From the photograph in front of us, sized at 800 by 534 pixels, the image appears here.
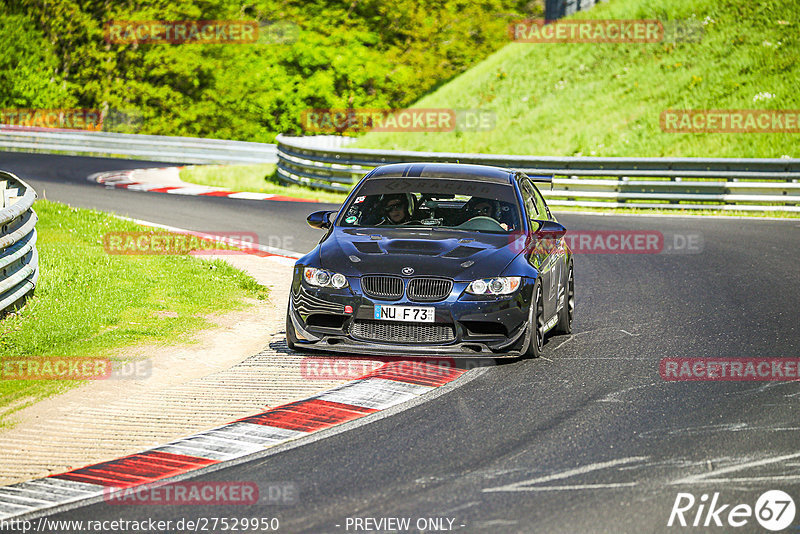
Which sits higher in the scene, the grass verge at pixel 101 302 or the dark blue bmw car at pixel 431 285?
the dark blue bmw car at pixel 431 285

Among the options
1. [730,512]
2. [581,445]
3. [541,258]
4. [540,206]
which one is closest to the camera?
[730,512]

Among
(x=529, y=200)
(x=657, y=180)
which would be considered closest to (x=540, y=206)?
(x=529, y=200)

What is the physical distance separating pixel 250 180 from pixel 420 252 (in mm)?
23084

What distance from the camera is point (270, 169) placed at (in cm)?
3491

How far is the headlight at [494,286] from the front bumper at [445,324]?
0.05m

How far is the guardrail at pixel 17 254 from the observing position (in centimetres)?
1023

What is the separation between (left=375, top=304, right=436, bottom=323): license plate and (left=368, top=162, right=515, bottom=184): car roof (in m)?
Answer: 2.08

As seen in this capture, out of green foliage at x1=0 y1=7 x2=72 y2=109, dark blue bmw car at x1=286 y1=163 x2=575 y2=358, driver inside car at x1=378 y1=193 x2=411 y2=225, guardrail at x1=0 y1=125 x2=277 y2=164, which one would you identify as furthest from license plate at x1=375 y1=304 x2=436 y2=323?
green foliage at x1=0 y1=7 x2=72 y2=109

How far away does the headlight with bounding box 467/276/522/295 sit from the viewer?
29.0 feet

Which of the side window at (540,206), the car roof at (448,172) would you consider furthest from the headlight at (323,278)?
the side window at (540,206)

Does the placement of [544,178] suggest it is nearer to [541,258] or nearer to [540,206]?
[540,206]

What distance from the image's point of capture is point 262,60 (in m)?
63.0

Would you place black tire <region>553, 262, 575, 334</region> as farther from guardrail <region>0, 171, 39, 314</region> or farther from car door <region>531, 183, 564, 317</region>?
guardrail <region>0, 171, 39, 314</region>

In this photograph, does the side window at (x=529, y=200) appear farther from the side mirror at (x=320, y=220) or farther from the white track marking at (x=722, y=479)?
the white track marking at (x=722, y=479)
